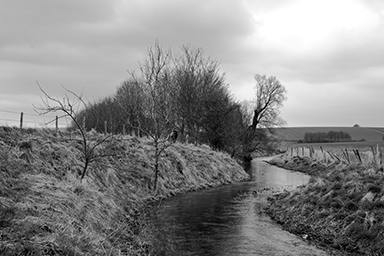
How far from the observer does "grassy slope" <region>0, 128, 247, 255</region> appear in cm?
596

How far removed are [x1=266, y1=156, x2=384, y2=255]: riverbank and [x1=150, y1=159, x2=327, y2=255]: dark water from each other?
571mm

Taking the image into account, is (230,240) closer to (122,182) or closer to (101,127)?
(122,182)

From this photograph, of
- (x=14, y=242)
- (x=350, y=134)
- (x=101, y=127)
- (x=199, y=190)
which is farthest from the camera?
(x=350, y=134)

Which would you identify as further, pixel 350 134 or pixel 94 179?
pixel 350 134

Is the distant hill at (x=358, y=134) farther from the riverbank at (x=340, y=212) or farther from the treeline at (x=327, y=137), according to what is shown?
the riverbank at (x=340, y=212)

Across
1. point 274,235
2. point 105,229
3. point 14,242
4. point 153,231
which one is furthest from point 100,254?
point 274,235

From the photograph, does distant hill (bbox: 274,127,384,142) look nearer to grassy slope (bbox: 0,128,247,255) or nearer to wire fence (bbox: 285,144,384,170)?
wire fence (bbox: 285,144,384,170)

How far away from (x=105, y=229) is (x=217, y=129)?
87.3 ft

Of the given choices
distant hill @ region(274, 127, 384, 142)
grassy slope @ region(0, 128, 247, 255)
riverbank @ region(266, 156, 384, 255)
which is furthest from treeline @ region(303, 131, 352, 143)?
riverbank @ region(266, 156, 384, 255)

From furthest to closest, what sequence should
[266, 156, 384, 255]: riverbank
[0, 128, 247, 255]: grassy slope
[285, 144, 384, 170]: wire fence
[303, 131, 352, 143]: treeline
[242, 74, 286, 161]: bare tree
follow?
[303, 131, 352, 143]: treeline
[242, 74, 286, 161]: bare tree
[285, 144, 384, 170]: wire fence
[266, 156, 384, 255]: riverbank
[0, 128, 247, 255]: grassy slope

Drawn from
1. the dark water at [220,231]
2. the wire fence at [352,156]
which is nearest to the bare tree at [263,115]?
the wire fence at [352,156]

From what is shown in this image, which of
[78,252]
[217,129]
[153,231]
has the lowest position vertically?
[153,231]

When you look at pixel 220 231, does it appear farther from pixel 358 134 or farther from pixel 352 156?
pixel 358 134

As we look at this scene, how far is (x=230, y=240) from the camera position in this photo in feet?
29.6
